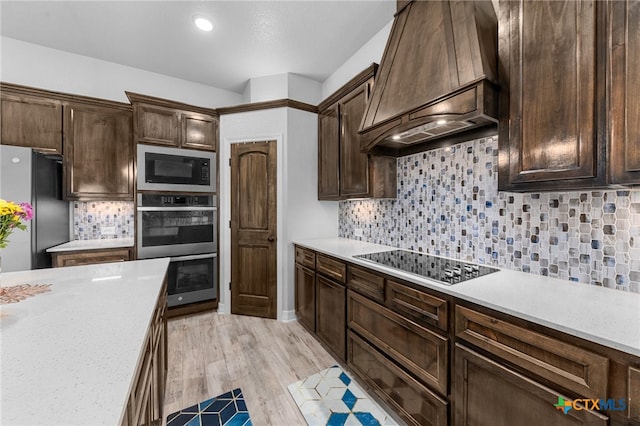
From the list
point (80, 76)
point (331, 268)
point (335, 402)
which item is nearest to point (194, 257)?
point (331, 268)

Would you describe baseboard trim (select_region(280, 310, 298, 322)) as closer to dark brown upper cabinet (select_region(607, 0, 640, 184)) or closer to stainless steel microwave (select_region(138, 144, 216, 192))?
stainless steel microwave (select_region(138, 144, 216, 192))

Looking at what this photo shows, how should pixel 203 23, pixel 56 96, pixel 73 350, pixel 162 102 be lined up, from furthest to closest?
1. pixel 162 102
2. pixel 56 96
3. pixel 203 23
4. pixel 73 350

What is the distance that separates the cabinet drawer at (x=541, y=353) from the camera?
88 centimetres

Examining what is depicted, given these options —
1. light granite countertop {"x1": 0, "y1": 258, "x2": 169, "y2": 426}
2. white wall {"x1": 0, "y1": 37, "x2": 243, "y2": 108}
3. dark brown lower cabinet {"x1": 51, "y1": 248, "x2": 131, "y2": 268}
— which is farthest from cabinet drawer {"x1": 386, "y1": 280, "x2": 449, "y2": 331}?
white wall {"x1": 0, "y1": 37, "x2": 243, "y2": 108}

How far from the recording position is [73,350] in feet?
2.51

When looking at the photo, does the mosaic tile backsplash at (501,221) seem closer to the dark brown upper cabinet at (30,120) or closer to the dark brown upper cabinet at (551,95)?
the dark brown upper cabinet at (551,95)

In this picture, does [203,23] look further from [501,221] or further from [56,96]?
[501,221]


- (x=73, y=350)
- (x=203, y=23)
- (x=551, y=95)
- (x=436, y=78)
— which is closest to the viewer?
(x=73, y=350)

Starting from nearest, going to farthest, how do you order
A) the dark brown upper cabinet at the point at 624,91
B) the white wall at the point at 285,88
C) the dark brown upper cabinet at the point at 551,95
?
the dark brown upper cabinet at the point at 624,91, the dark brown upper cabinet at the point at 551,95, the white wall at the point at 285,88

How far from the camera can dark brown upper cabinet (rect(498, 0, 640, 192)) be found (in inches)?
40.6

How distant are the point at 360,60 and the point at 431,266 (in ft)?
7.65

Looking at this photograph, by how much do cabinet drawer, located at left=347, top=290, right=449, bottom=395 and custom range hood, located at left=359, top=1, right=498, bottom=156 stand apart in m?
1.19

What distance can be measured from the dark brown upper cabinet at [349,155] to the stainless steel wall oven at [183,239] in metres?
1.50

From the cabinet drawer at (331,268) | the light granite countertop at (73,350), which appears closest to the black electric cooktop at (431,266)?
the cabinet drawer at (331,268)
